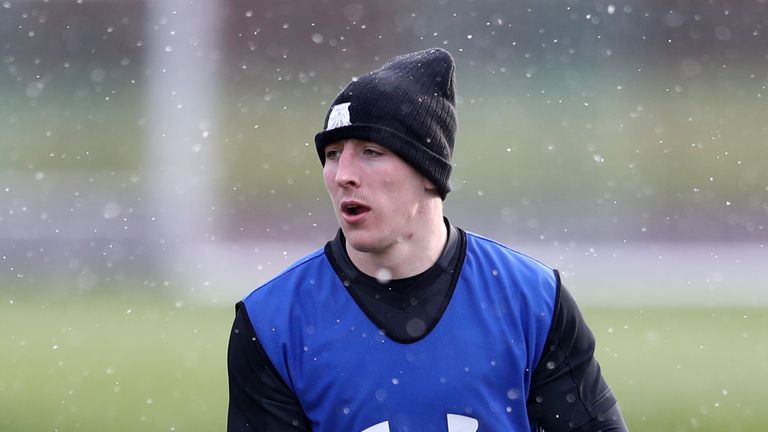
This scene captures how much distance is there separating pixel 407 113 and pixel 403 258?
353 millimetres

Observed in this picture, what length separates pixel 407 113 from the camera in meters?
2.98

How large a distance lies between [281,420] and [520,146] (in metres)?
12.8

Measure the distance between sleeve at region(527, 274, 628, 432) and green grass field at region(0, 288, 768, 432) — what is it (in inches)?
152

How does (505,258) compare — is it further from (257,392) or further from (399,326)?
(257,392)

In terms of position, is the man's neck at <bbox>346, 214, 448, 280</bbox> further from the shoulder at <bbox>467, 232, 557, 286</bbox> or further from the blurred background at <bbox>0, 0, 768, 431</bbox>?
the blurred background at <bbox>0, 0, 768, 431</bbox>

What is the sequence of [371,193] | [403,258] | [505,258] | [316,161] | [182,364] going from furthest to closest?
[316,161] → [182,364] → [505,258] → [403,258] → [371,193]

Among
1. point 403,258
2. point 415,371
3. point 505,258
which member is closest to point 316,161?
point 505,258

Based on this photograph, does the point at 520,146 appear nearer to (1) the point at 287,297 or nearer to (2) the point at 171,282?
(2) the point at 171,282

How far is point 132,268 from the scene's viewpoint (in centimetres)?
1192

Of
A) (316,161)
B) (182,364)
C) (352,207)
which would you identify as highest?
(316,161)

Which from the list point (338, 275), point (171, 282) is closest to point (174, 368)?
point (171, 282)

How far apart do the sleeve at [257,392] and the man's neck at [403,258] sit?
32cm

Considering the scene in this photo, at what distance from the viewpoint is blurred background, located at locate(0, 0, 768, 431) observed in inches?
416

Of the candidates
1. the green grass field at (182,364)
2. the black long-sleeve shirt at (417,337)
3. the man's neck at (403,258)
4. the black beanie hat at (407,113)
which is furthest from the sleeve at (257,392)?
the green grass field at (182,364)
